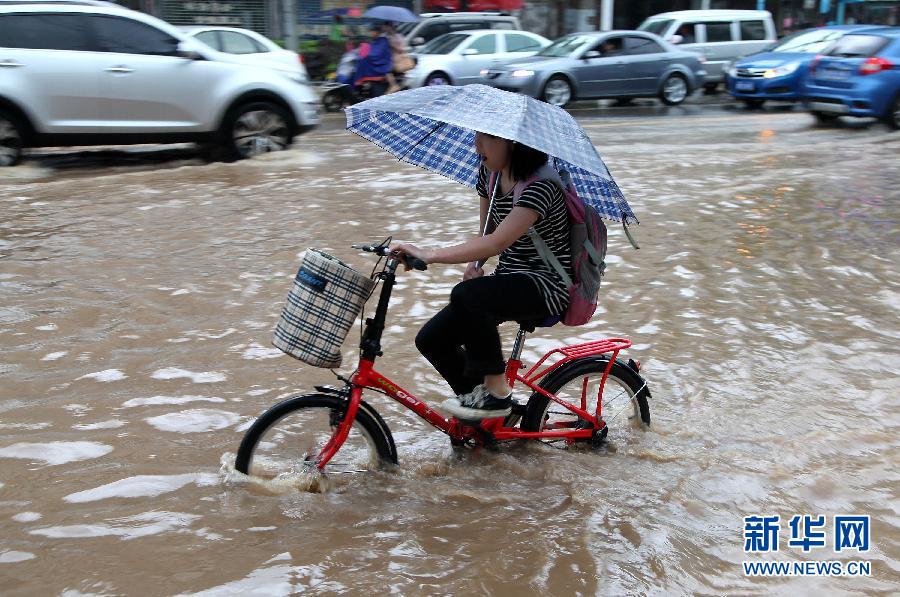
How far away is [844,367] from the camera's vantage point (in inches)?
223

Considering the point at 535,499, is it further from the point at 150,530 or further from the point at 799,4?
the point at 799,4

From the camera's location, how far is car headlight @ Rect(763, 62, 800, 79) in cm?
1861

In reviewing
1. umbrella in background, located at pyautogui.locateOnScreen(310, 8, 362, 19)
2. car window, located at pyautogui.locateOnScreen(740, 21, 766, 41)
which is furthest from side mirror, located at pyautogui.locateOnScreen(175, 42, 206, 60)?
car window, located at pyautogui.locateOnScreen(740, 21, 766, 41)

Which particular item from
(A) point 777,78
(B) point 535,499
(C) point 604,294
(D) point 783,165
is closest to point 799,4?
(A) point 777,78

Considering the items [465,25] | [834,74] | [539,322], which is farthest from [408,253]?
Result: [465,25]

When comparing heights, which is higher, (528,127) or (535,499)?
(528,127)

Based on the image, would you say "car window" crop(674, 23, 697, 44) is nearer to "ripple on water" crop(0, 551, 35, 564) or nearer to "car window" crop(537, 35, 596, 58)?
"car window" crop(537, 35, 596, 58)

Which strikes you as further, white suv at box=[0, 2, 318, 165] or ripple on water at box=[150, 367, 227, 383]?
white suv at box=[0, 2, 318, 165]

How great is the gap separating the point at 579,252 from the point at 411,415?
1484 millimetres

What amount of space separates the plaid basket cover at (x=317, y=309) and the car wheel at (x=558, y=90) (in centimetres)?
1544

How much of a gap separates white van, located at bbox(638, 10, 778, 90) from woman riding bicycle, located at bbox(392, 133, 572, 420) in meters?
19.1

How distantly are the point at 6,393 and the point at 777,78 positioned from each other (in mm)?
17071

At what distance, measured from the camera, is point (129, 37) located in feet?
35.6

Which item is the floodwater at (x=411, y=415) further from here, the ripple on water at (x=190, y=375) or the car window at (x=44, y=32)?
the car window at (x=44, y=32)
